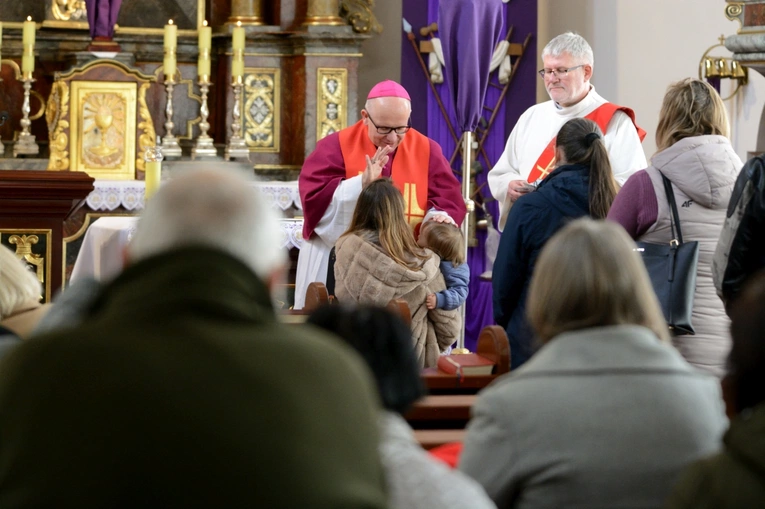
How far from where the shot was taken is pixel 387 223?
16.0 ft

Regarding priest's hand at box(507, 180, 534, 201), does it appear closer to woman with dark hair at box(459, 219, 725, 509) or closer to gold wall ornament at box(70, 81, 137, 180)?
woman with dark hair at box(459, 219, 725, 509)

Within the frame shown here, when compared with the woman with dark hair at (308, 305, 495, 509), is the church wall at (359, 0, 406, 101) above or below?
above

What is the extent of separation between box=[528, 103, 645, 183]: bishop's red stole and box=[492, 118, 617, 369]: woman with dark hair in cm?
152

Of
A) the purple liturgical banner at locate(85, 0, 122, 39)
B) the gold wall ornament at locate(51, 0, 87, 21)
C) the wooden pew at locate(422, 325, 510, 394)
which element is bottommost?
the wooden pew at locate(422, 325, 510, 394)

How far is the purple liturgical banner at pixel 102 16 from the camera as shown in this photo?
8.37m

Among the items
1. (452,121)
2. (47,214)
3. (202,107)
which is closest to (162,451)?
(47,214)

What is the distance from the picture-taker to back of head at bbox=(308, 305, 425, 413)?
209 cm

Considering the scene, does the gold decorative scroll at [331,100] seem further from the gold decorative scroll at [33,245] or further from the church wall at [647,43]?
the gold decorative scroll at [33,245]

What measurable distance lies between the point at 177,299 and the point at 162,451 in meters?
0.22

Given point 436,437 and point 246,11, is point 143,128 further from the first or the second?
point 436,437

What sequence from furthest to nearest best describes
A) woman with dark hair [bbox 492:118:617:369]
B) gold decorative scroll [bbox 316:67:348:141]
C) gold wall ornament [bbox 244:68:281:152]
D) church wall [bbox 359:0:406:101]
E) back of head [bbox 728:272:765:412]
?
church wall [bbox 359:0:406:101]
gold wall ornament [bbox 244:68:281:152]
gold decorative scroll [bbox 316:67:348:141]
woman with dark hair [bbox 492:118:617:369]
back of head [bbox 728:272:765:412]

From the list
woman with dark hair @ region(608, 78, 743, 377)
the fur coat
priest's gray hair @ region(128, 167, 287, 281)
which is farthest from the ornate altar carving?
priest's gray hair @ region(128, 167, 287, 281)

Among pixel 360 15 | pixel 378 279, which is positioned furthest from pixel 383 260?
pixel 360 15

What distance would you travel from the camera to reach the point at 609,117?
6.04 metres
